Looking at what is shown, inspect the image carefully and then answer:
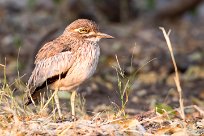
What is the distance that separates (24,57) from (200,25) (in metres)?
5.13

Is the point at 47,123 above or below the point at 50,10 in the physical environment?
below

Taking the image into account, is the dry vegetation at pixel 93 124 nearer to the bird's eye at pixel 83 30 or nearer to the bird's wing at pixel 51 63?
the bird's wing at pixel 51 63

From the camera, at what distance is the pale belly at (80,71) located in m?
6.34

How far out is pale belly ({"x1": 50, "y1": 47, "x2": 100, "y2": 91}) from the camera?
6340mm

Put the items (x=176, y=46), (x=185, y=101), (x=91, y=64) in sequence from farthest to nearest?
1. (x=176, y=46)
2. (x=185, y=101)
3. (x=91, y=64)

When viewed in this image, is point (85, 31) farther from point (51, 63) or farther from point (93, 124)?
point (93, 124)

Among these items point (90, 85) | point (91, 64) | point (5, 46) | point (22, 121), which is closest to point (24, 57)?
point (5, 46)

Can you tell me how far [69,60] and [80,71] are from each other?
16 centimetres

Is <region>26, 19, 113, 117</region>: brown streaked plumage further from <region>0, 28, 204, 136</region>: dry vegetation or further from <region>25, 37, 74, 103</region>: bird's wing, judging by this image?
<region>0, 28, 204, 136</region>: dry vegetation

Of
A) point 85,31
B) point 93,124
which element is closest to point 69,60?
point 85,31

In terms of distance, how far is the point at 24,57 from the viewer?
37.0 feet

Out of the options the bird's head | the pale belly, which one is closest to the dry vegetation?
the pale belly

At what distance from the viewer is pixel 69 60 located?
6.42 m

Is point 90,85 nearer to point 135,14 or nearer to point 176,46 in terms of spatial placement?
point 176,46
